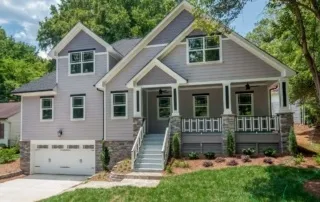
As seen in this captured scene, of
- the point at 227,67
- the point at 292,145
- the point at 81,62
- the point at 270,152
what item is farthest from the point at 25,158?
the point at 292,145

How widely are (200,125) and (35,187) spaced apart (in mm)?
8960

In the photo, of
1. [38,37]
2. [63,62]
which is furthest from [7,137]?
[38,37]

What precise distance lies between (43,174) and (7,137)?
11191mm

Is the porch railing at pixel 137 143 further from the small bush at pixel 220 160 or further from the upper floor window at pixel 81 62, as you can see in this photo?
the upper floor window at pixel 81 62

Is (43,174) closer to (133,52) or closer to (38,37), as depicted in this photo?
(133,52)

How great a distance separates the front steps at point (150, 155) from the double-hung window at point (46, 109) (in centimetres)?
713

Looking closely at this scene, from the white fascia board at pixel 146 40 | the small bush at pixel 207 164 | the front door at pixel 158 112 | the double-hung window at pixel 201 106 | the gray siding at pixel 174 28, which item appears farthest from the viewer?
the front door at pixel 158 112

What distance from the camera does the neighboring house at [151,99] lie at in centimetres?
1585

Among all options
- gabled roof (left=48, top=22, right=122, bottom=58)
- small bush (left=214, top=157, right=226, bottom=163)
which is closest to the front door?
gabled roof (left=48, top=22, right=122, bottom=58)

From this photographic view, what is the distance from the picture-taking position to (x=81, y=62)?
20.1 m

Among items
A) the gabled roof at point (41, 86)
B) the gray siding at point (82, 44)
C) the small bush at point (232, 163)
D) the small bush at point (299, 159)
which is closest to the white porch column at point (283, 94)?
the small bush at point (299, 159)

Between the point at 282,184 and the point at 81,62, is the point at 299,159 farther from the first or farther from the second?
the point at 81,62

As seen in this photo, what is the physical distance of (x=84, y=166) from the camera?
64.9ft

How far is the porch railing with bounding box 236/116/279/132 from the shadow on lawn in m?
3.37
